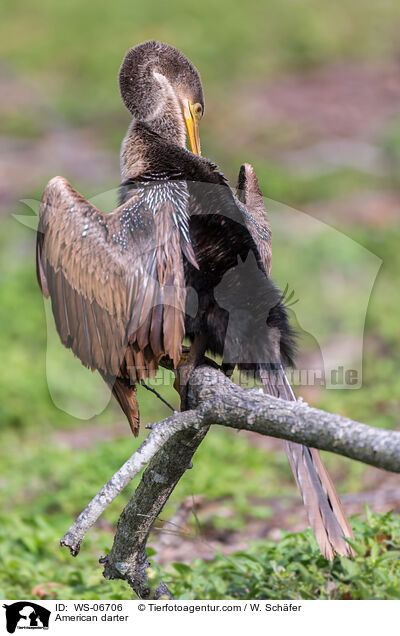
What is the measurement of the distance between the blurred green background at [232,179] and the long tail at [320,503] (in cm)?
51

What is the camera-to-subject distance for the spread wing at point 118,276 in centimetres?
216

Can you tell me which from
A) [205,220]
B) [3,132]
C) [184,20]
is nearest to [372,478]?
[205,220]

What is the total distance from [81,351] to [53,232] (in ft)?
1.18

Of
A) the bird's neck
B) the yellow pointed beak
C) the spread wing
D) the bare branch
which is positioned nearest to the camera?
the bare branch

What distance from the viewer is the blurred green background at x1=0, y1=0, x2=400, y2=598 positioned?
3.80 meters

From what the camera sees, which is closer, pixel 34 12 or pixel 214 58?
pixel 214 58

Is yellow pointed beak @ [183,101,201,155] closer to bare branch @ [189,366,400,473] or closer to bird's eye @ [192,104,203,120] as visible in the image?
bird's eye @ [192,104,203,120]

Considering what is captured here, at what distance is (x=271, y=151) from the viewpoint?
954 cm

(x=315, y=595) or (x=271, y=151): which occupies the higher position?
(x=271, y=151)

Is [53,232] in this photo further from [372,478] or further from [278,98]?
[278,98]
